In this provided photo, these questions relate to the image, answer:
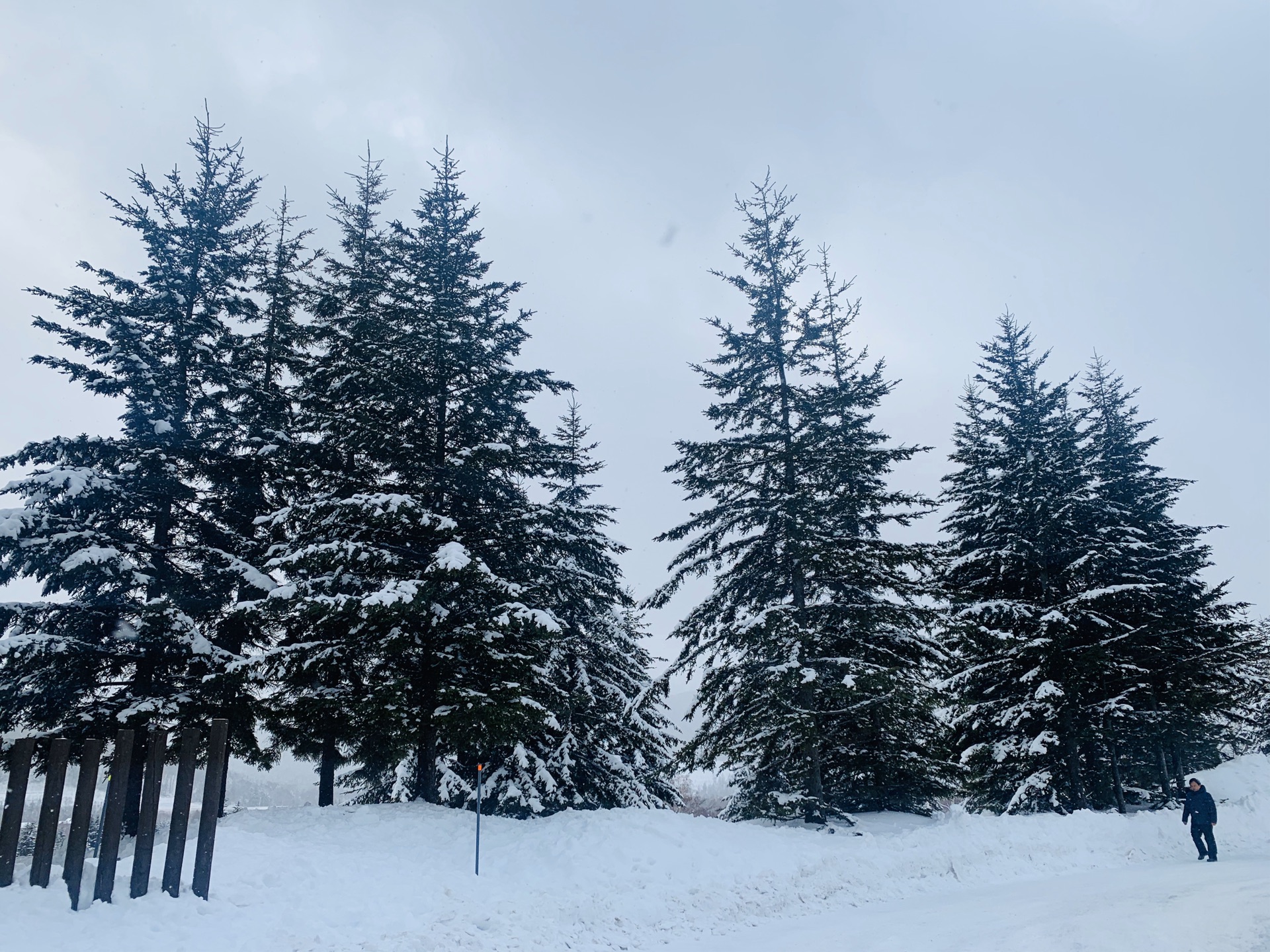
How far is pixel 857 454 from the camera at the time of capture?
56.4 ft

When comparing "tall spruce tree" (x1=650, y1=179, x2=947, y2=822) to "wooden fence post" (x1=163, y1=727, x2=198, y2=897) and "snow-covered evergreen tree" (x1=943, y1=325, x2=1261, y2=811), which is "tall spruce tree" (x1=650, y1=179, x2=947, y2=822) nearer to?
"snow-covered evergreen tree" (x1=943, y1=325, x2=1261, y2=811)

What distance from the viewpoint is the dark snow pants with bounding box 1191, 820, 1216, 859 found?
13.8m

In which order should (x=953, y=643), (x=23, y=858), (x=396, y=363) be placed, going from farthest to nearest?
1. (x=953, y=643)
2. (x=396, y=363)
3. (x=23, y=858)

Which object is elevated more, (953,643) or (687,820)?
(953,643)

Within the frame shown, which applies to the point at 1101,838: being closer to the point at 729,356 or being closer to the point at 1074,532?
the point at 1074,532

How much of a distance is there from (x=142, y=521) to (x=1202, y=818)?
2376 centimetres

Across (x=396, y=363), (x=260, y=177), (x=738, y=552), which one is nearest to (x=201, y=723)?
(x=396, y=363)

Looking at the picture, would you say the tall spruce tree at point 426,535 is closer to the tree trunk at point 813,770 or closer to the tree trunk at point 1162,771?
the tree trunk at point 813,770

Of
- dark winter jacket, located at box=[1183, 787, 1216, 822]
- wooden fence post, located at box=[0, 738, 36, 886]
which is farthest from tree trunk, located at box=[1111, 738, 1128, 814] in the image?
wooden fence post, located at box=[0, 738, 36, 886]

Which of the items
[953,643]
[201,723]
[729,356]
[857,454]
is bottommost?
[201,723]

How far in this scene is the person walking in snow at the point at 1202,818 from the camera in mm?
13844

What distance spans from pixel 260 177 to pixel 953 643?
24.4 metres

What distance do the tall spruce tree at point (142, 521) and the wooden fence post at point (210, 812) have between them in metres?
5.06

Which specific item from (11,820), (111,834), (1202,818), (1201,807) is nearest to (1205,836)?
(1202,818)
